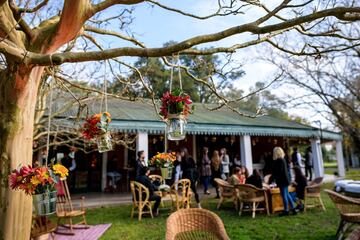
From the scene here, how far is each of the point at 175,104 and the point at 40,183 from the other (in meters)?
1.53

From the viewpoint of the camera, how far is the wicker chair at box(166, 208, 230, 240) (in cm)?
339

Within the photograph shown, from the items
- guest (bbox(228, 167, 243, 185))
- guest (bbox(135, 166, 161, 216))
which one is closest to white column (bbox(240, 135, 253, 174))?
guest (bbox(228, 167, 243, 185))

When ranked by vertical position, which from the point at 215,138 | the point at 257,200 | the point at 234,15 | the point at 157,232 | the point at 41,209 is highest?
the point at 234,15

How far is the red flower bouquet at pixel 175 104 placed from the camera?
3.00m

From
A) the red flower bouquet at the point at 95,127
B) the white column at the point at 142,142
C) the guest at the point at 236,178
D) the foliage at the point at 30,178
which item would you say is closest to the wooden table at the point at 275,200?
the guest at the point at 236,178

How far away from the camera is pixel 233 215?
6.91 metres

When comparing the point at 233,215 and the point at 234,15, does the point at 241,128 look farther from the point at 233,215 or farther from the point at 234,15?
the point at 234,15

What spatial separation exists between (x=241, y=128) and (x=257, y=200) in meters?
5.71

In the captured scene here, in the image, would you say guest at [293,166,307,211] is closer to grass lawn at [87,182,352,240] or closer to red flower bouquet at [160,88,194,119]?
grass lawn at [87,182,352,240]

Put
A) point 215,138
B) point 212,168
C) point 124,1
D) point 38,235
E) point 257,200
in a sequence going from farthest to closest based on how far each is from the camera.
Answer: point 215,138 → point 212,168 → point 257,200 → point 38,235 → point 124,1

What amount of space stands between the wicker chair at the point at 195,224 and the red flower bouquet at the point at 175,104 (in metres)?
1.37

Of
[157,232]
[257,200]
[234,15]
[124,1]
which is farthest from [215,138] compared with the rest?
[124,1]

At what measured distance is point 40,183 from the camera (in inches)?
91.2

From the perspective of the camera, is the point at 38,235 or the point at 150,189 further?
the point at 150,189
